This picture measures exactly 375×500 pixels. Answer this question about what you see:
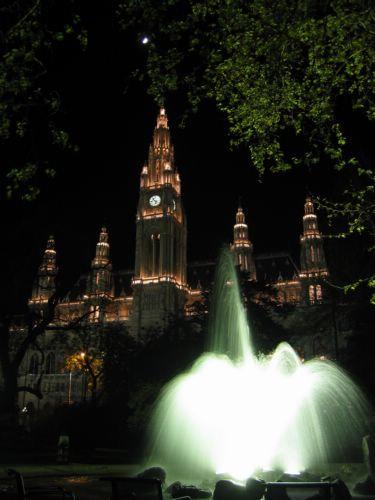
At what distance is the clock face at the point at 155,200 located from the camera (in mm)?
93625

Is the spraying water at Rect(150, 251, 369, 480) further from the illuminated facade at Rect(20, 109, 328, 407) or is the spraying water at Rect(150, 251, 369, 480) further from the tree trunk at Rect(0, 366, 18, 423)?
the illuminated facade at Rect(20, 109, 328, 407)

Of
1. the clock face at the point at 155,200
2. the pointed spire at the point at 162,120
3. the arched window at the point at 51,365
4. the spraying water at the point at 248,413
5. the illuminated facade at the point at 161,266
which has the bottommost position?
the spraying water at the point at 248,413

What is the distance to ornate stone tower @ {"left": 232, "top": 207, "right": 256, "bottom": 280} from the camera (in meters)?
93.2

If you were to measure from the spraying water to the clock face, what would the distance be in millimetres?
63502

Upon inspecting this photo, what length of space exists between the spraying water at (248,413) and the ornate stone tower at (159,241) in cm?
5544

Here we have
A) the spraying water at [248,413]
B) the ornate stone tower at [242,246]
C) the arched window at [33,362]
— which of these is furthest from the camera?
the ornate stone tower at [242,246]

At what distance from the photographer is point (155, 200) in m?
93.9

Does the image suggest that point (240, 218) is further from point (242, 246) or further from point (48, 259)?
point (48, 259)

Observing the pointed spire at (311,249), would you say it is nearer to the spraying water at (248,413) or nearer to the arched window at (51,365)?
the arched window at (51,365)

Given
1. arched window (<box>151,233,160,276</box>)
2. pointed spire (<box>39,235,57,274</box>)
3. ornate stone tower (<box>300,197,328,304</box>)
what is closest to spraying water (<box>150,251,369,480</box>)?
pointed spire (<box>39,235,57,274</box>)

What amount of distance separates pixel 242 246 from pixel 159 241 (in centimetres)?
1660

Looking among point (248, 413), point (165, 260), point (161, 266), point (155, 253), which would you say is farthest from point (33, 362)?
point (248, 413)

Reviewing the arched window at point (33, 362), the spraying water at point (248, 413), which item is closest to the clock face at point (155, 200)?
the arched window at point (33, 362)

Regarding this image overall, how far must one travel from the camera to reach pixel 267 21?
10039 millimetres
